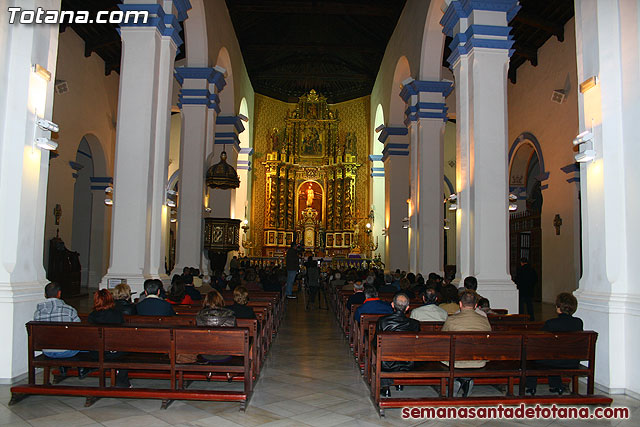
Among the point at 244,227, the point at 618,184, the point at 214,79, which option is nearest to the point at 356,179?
the point at 244,227

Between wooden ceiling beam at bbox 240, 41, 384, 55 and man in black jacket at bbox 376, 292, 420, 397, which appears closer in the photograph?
man in black jacket at bbox 376, 292, 420, 397

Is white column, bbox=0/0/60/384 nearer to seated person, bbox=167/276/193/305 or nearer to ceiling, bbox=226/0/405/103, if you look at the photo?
seated person, bbox=167/276/193/305

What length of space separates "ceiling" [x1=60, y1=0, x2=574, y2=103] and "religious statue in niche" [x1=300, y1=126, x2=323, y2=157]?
187 cm

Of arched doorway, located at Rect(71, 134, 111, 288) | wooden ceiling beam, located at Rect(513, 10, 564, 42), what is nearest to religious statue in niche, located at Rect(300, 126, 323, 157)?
arched doorway, located at Rect(71, 134, 111, 288)

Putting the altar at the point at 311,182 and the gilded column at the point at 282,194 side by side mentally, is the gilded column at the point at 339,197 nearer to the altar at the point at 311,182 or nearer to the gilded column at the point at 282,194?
the altar at the point at 311,182

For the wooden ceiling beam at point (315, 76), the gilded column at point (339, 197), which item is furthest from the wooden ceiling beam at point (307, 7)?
the gilded column at point (339, 197)

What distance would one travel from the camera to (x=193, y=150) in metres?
12.1

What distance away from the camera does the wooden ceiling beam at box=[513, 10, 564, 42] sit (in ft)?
44.2

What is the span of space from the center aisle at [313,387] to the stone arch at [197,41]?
718cm

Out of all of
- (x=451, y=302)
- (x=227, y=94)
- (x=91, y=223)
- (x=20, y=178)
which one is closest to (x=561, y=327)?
(x=451, y=302)

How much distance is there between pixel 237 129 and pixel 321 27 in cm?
756

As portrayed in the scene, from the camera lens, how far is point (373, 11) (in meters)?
16.9

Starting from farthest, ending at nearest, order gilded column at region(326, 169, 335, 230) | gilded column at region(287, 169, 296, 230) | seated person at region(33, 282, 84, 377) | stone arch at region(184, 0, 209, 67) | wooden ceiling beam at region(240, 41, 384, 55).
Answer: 1. gilded column at region(287, 169, 296, 230)
2. gilded column at region(326, 169, 335, 230)
3. wooden ceiling beam at region(240, 41, 384, 55)
4. stone arch at region(184, 0, 209, 67)
5. seated person at region(33, 282, 84, 377)

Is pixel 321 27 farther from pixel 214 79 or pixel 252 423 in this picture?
pixel 252 423
